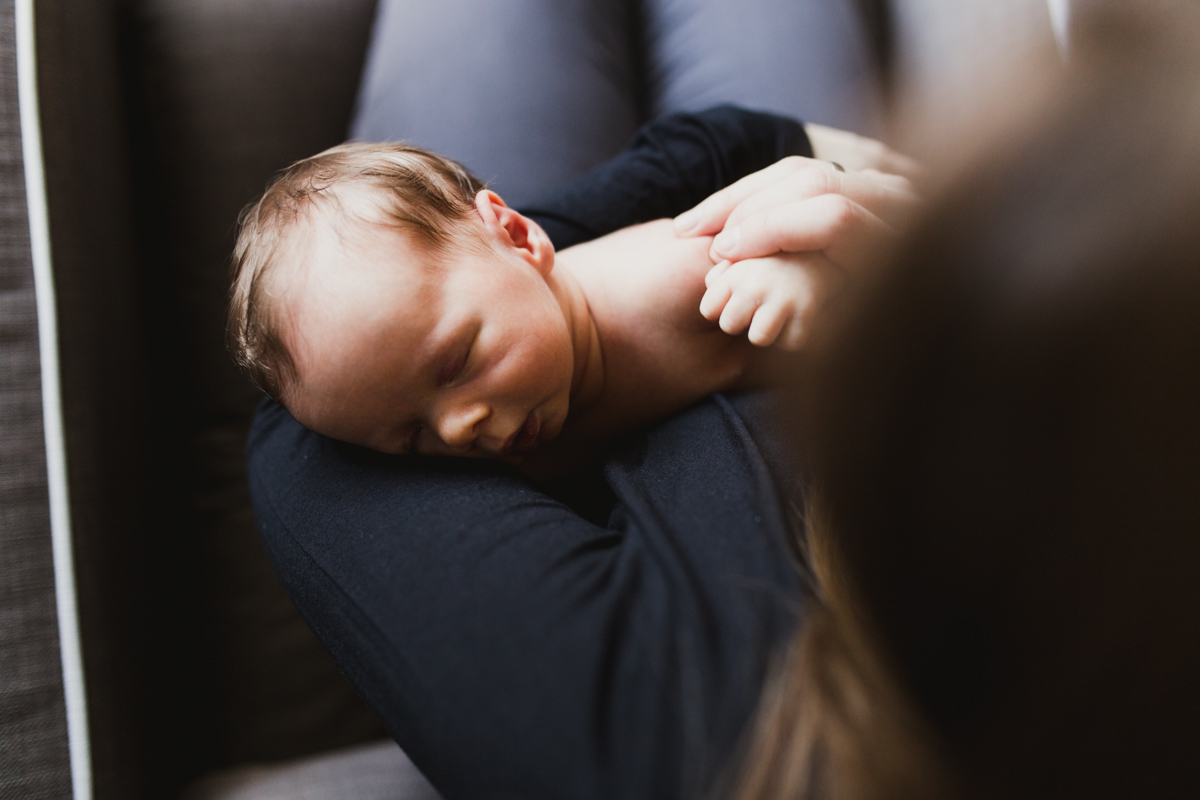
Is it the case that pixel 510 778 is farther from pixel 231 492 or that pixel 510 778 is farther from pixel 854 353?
pixel 231 492

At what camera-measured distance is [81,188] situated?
918 millimetres

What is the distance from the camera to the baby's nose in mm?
719

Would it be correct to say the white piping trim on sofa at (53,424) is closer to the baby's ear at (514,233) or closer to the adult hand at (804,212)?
the baby's ear at (514,233)

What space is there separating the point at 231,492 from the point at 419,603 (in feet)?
2.78

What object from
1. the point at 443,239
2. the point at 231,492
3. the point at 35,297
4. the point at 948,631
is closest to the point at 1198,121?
the point at 948,631

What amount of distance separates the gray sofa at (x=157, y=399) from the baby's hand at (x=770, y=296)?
40 centimetres

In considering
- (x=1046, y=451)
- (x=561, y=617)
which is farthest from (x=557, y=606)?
(x=1046, y=451)

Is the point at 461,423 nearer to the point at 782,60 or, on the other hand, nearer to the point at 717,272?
the point at 717,272

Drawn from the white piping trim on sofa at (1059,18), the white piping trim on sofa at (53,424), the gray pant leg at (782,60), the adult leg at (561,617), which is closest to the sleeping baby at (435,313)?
the adult leg at (561,617)

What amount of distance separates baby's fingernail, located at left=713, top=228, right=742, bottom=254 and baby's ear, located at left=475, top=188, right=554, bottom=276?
0.21m

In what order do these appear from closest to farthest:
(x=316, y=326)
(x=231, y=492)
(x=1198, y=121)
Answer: (x=1198, y=121)
(x=316, y=326)
(x=231, y=492)

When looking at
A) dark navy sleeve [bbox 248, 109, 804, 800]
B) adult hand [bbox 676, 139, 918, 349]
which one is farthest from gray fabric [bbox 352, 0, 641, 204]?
dark navy sleeve [bbox 248, 109, 804, 800]

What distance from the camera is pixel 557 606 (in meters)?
0.46

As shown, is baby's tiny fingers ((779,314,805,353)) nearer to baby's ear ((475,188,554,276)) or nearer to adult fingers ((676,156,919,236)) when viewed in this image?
adult fingers ((676,156,919,236))
